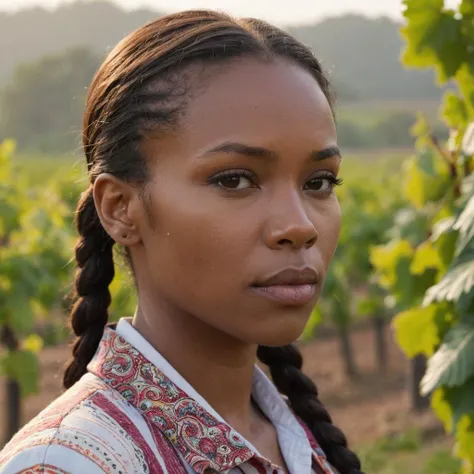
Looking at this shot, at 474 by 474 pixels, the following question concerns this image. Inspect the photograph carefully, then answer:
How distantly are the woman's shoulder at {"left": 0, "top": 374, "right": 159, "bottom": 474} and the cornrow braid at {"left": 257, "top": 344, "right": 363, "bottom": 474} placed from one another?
67 centimetres

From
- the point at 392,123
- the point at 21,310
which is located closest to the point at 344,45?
the point at 392,123

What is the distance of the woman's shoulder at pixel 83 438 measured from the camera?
132cm

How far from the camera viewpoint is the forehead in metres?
1.52

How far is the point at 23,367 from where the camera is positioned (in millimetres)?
7195

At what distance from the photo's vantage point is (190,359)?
1.69 m

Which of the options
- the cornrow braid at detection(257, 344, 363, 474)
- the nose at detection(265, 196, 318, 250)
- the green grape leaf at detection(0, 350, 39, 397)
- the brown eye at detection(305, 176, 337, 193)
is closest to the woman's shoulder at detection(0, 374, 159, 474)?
the nose at detection(265, 196, 318, 250)

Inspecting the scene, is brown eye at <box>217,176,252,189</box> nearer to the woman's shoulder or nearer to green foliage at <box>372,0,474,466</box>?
the woman's shoulder

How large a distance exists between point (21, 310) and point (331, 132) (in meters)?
5.65

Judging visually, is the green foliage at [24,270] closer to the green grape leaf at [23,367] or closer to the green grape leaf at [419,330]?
the green grape leaf at [23,367]

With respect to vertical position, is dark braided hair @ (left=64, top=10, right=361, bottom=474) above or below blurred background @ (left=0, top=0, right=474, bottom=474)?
above

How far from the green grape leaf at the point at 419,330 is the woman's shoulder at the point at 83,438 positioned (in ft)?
6.07

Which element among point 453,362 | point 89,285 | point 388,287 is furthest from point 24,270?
point 89,285

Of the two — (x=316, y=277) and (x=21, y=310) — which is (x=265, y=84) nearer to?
(x=316, y=277)

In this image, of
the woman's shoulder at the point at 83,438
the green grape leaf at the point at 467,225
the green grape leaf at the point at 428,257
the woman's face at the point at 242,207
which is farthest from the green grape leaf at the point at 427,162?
the woman's shoulder at the point at 83,438
